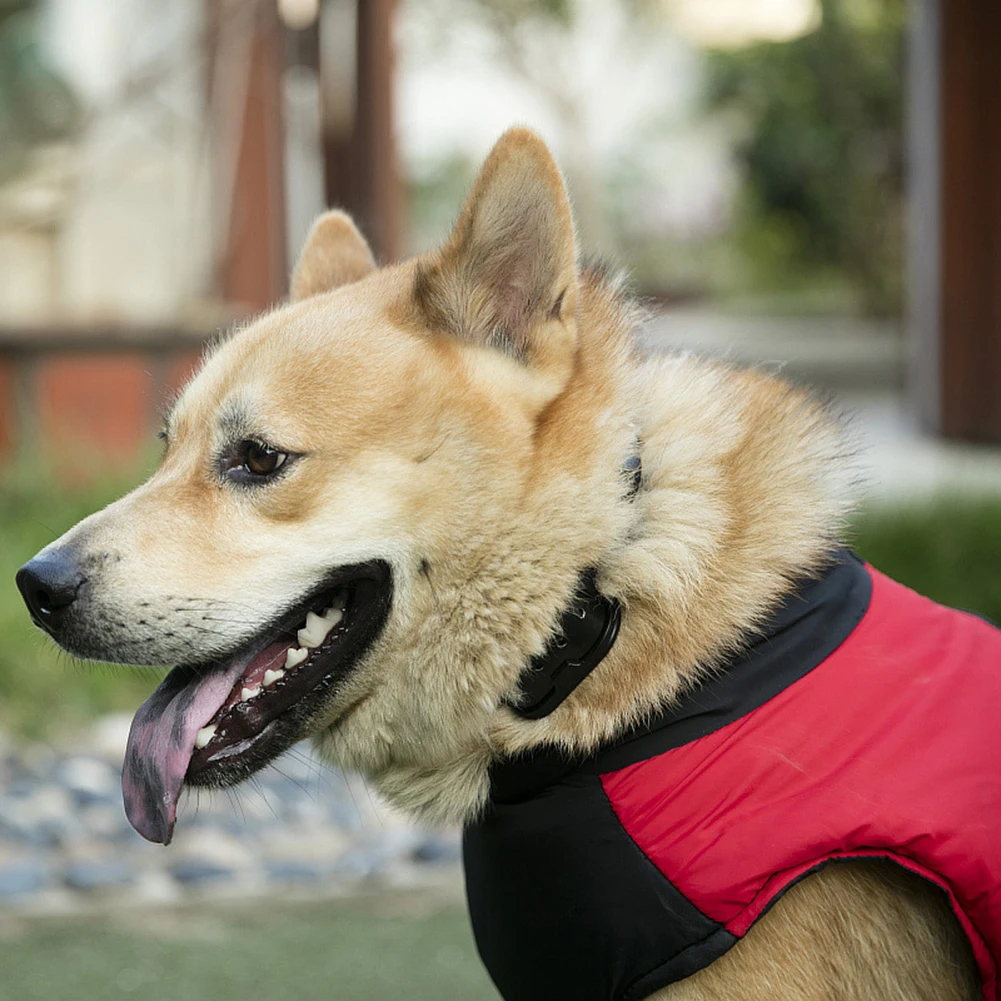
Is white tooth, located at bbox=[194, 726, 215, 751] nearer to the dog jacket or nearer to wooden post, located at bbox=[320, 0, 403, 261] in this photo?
the dog jacket

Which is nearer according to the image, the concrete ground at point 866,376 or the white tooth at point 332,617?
the white tooth at point 332,617

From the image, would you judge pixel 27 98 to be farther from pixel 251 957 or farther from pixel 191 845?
pixel 251 957

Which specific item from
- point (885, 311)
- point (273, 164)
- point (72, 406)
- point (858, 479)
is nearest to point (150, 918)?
point (858, 479)

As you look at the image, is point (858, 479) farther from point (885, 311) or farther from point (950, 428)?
point (885, 311)

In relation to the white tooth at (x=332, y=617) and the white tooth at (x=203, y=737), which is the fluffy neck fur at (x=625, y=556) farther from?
the white tooth at (x=203, y=737)

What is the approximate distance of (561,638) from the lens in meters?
2.03

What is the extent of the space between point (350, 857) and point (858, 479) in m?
2.24

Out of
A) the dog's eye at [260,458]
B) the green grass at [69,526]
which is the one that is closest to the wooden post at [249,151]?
the green grass at [69,526]

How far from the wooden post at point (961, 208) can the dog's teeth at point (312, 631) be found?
752 centimetres

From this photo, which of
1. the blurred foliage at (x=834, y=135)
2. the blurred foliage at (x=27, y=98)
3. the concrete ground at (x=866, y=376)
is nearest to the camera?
the concrete ground at (x=866, y=376)

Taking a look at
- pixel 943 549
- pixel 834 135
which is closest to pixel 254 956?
pixel 943 549

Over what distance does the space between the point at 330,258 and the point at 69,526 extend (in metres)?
3.25

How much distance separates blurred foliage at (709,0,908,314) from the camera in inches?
704

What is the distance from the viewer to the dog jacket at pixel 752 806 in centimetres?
184
